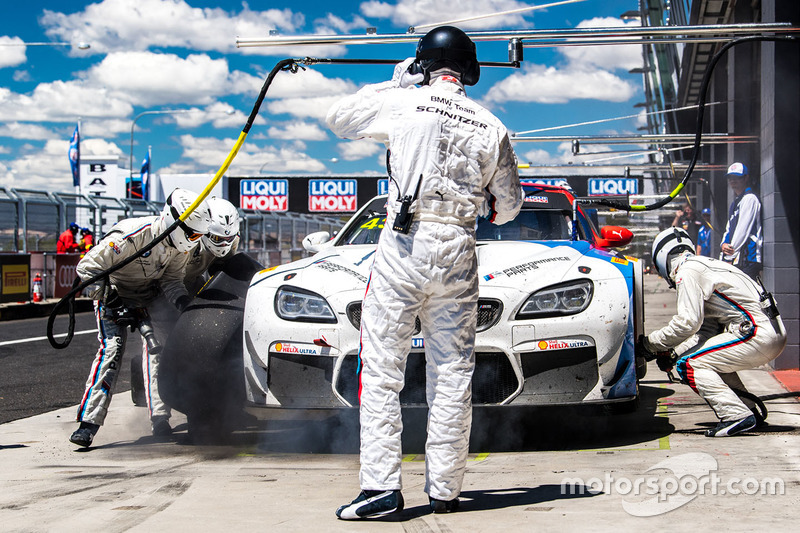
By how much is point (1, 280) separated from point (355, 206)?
2686 cm

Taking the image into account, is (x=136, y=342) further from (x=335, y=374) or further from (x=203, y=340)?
(x=335, y=374)

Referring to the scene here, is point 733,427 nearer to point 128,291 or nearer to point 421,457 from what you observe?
point 421,457

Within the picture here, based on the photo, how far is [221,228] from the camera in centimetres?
510

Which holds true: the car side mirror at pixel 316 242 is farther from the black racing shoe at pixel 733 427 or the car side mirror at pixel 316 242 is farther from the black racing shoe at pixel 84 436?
the black racing shoe at pixel 733 427

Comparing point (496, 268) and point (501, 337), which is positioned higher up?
point (496, 268)

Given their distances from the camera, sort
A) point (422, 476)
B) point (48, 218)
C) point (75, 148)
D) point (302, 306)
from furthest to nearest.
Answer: point (75, 148) < point (48, 218) < point (302, 306) < point (422, 476)

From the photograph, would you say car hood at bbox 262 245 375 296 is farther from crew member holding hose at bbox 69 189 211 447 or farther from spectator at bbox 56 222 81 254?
spectator at bbox 56 222 81 254

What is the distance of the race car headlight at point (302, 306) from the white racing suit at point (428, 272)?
1.11 metres

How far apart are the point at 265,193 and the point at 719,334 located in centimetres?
3886

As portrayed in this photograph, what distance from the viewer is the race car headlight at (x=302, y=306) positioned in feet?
14.5

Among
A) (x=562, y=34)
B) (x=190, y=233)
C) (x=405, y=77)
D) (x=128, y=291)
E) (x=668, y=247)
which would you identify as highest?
(x=562, y=34)

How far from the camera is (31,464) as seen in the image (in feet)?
14.5

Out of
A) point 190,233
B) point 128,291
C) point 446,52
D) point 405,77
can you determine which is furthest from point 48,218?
point 446,52

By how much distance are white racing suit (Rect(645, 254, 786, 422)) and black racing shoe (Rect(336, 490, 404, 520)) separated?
2.30 meters
